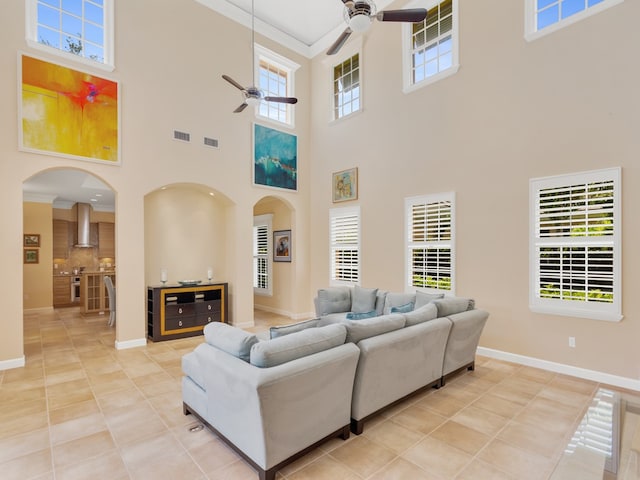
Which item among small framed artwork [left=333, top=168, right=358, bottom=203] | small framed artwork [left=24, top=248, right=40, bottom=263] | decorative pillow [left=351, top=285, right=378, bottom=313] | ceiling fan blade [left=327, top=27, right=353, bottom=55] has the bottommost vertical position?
decorative pillow [left=351, top=285, right=378, bottom=313]

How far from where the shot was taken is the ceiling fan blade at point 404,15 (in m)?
3.08

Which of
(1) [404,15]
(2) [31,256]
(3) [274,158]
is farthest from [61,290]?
(1) [404,15]

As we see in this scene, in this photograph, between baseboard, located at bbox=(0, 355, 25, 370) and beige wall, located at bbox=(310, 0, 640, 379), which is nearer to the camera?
beige wall, located at bbox=(310, 0, 640, 379)

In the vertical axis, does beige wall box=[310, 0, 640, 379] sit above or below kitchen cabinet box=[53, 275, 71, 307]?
above

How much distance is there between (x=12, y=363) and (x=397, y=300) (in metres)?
5.44

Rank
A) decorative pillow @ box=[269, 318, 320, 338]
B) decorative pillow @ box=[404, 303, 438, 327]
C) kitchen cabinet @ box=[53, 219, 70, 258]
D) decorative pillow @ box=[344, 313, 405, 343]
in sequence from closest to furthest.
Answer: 1. decorative pillow @ box=[269, 318, 320, 338]
2. decorative pillow @ box=[344, 313, 405, 343]
3. decorative pillow @ box=[404, 303, 438, 327]
4. kitchen cabinet @ box=[53, 219, 70, 258]

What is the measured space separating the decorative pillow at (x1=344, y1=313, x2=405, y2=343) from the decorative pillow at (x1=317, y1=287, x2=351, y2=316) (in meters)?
2.59

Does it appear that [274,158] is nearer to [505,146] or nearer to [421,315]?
[505,146]

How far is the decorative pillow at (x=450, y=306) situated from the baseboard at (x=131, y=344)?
4687mm

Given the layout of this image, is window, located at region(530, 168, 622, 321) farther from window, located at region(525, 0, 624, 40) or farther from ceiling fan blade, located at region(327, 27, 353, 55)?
ceiling fan blade, located at region(327, 27, 353, 55)

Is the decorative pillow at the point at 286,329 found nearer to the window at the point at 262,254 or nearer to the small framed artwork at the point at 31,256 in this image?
the window at the point at 262,254

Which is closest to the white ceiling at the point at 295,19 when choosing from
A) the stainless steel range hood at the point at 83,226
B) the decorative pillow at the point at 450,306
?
the decorative pillow at the point at 450,306

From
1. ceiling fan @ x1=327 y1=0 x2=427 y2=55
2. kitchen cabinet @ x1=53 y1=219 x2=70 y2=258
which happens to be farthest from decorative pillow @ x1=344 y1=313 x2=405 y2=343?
kitchen cabinet @ x1=53 y1=219 x2=70 y2=258

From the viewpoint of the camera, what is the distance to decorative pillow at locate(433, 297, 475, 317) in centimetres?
382
